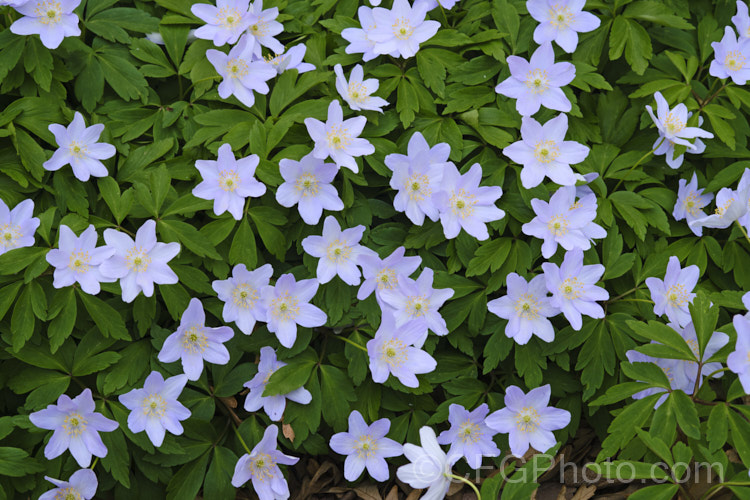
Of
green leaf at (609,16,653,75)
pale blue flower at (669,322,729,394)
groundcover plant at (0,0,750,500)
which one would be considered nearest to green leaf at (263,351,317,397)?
groundcover plant at (0,0,750,500)

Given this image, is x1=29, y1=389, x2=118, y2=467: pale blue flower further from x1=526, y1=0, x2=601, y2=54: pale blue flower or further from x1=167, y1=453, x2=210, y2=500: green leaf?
x1=526, y1=0, x2=601, y2=54: pale blue flower

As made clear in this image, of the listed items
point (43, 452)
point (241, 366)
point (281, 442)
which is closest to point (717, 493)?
point (281, 442)

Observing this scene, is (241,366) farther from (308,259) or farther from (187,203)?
(187,203)

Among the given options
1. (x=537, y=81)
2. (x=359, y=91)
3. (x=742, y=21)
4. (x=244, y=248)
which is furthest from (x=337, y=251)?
(x=742, y=21)

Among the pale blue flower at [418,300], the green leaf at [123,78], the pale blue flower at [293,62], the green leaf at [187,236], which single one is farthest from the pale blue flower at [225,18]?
the pale blue flower at [418,300]

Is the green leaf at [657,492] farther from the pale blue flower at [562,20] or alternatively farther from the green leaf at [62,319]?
the green leaf at [62,319]
